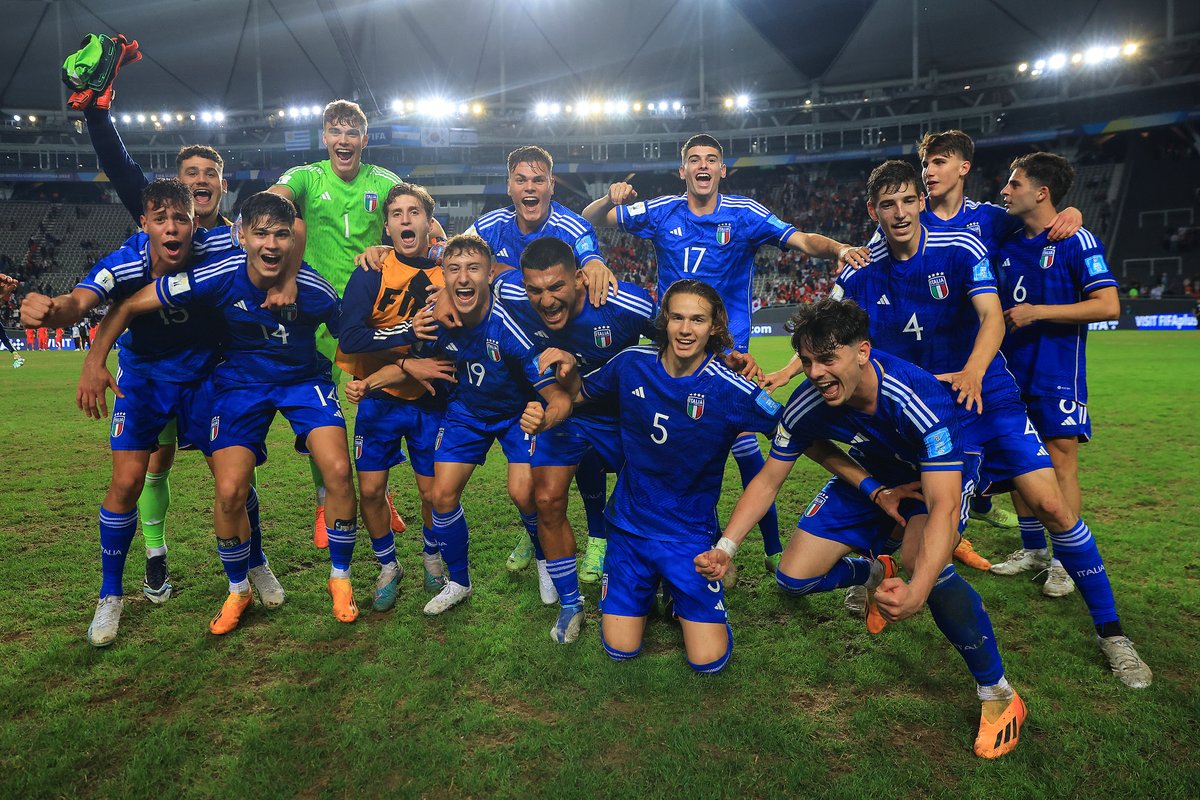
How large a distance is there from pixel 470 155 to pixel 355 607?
4231 cm

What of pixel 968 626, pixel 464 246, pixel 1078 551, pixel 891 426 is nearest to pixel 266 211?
pixel 464 246

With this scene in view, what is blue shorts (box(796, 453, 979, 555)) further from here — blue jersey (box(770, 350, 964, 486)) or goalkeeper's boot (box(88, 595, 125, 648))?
goalkeeper's boot (box(88, 595, 125, 648))

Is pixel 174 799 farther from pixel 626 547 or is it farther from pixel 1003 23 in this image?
pixel 1003 23

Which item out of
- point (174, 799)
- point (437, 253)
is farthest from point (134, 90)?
point (174, 799)

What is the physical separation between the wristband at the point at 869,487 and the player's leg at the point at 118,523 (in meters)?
4.23

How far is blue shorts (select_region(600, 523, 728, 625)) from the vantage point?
370cm

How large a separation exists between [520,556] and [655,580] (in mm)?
1524

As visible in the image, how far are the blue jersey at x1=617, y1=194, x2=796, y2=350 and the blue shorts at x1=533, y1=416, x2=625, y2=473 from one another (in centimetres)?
151

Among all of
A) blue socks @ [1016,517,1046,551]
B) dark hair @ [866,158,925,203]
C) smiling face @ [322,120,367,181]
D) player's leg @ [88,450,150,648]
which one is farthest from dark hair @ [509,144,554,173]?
blue socks @ [1016,517,1046,551]

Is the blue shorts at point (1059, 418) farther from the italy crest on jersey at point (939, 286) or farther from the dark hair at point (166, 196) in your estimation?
the dark hair at point (166, 196)

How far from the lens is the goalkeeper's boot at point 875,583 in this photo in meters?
3.53

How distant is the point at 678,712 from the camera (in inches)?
125

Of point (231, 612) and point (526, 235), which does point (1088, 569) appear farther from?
point (231, 612)

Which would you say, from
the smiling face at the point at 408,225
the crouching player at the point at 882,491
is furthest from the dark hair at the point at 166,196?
the crouching player at the point at 882,491
